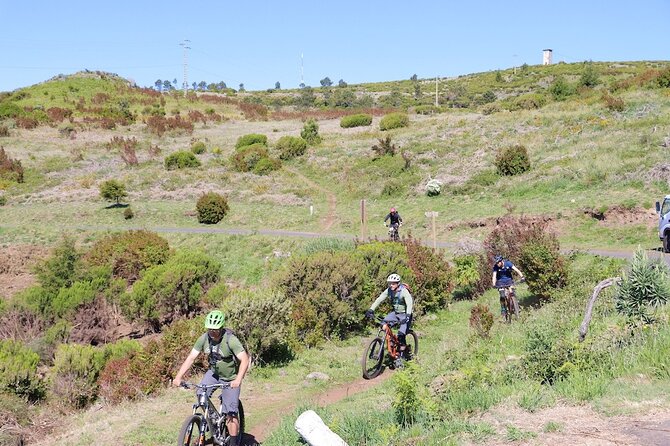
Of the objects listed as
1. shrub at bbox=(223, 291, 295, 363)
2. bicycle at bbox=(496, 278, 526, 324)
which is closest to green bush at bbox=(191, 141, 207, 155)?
shrub at bbox=(223, 291, 295, 363)

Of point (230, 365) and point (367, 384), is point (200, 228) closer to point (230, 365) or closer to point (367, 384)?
point (367, 384)

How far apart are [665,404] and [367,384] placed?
194 inches

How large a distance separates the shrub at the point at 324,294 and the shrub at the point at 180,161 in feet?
96.0

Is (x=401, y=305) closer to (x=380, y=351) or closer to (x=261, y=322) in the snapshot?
(x=380, y=351)

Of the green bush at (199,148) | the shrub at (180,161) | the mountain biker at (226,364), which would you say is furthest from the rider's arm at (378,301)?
the green bush at (199,148)

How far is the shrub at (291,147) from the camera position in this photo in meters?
44.4

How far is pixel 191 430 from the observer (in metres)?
6.44

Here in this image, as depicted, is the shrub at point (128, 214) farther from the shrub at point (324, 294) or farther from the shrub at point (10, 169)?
the shrub at point (324, 294)

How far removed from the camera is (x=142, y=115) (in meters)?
66.9

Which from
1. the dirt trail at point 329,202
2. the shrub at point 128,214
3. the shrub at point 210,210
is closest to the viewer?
the dirt trail at point 329,202

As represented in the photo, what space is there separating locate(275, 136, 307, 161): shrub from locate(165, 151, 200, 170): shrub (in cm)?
619

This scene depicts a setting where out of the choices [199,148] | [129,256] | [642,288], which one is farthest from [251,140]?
[642,288]

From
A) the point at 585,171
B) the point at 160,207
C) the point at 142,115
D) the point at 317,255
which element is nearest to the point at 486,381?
the point at 317,255

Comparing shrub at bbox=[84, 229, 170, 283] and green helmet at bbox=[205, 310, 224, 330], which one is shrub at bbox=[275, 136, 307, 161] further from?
green helmet at bbox=[205, 310, 224, 330]
